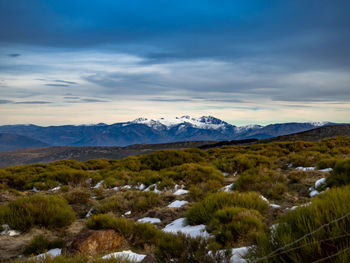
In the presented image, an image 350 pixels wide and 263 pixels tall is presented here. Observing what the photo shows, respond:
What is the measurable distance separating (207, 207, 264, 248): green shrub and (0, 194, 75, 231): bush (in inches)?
153

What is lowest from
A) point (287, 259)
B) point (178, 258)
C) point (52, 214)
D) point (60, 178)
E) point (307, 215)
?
point (60, 178)

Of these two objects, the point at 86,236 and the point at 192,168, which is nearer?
the point at 86,236

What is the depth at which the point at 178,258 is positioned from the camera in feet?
11.3

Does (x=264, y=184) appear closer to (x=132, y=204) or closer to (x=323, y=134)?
(x=132, y=204)

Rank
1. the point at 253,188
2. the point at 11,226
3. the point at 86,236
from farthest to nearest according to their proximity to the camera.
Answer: the point at 253,188 < the point at 11,226 < the point at 86,236

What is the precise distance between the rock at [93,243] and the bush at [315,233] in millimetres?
2695

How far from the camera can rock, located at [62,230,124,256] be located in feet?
13.7

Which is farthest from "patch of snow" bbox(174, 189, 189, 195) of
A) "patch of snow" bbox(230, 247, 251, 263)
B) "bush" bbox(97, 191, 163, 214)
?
"patch of snow" bbox(230, 247, 251, 263)

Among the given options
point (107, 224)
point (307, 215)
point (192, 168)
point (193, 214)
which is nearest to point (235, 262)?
point (307, 215)

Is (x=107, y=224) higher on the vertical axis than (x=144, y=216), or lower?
higher

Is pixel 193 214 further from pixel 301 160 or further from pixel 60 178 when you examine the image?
pixel 60 178

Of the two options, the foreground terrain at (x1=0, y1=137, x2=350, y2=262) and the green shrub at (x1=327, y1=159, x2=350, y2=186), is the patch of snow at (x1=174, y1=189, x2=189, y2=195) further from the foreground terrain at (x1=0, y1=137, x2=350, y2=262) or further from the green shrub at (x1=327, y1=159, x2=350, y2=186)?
the green shrub at (x1=327, y1=159, x2=350, y2=186)

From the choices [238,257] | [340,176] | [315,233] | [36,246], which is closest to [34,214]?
[36,246]

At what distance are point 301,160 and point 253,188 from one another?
6.27 m
